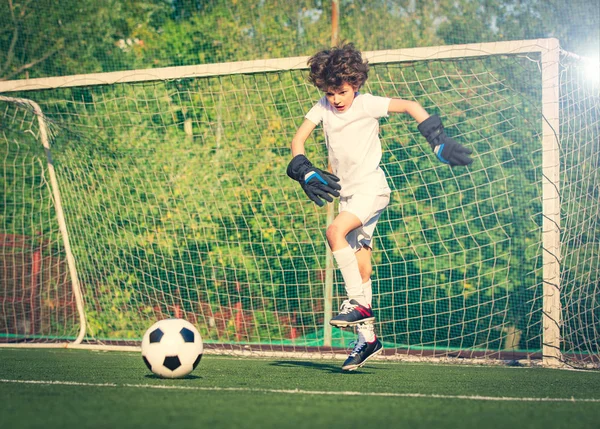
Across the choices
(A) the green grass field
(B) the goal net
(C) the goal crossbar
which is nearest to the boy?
(A) the green grass field

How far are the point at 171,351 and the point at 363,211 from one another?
147cm

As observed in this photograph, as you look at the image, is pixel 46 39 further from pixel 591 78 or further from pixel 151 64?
pixel 591 78

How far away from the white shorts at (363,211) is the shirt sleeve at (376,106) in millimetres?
517

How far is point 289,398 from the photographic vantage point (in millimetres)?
3260

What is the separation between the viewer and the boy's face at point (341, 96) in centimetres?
480

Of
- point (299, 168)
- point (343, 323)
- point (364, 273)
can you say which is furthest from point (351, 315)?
point (299, 168)

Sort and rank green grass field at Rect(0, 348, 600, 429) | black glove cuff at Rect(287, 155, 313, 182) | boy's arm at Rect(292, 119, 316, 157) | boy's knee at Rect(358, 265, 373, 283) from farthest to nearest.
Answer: boy's knee at Rect(358, 265, 373, 283), boy's arm at Rect(292, 119, 316, 157), black glove cuff at Rect(287, 155, 313, 182), green grass field at Rect(0, 348, 600, 429)

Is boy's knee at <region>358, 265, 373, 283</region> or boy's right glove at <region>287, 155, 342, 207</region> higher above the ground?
boy's right glove at <region>287, 155, 342, 207</region>

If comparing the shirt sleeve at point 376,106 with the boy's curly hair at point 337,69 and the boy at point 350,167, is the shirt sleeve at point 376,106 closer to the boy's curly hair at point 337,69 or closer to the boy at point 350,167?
the boy at point 350,167

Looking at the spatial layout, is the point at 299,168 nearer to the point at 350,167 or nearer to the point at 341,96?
the point at 350,167

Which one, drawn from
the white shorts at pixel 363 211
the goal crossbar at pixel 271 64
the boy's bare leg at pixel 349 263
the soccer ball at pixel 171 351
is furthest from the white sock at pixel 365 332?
the goal crossbar at pixel 271 64

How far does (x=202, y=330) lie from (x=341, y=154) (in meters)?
4.68

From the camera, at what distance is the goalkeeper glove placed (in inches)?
171

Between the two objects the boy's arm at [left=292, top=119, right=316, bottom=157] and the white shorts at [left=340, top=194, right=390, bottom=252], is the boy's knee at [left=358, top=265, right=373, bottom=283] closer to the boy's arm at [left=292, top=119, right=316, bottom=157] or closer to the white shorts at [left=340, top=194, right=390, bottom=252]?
the white shorts at [left=340, top=194, right=390, bottom=252]
